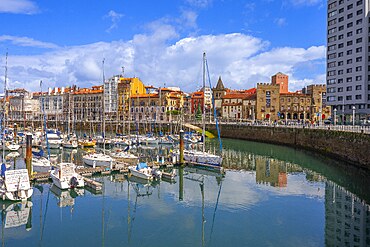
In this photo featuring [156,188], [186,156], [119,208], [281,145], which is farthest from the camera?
[281,145]

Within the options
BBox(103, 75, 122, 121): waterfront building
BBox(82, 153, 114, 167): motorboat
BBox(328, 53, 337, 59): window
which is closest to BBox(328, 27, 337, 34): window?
BBox(328, 53, 337, 59): window

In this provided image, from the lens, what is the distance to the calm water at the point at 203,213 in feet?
65.0

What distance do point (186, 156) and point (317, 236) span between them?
24.3m

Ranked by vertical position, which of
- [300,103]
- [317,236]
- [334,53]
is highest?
[334,53]

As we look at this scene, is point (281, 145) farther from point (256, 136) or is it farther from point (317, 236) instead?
point (317, 236)

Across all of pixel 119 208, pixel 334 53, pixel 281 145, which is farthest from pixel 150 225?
pixel 334 53

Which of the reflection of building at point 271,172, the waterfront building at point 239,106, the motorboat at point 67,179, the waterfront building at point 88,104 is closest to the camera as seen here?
the motorboat at point 67,179

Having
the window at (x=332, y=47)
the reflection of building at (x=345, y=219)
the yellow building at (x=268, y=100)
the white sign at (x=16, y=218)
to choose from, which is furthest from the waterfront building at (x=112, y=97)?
the reflection of building at (x=345, y=219)

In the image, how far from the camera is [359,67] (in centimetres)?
7319

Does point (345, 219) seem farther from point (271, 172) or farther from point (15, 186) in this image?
point (15, 186)

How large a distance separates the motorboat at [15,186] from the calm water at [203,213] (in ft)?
3.01

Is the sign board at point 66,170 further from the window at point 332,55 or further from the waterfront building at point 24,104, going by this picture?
the waterfront building at point 24,104

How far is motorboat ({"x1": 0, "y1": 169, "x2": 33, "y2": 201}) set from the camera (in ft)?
85.0

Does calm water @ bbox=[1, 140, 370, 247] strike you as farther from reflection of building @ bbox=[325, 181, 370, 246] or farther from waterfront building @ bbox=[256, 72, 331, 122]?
waterfront building @ bbox=[256, 72, 331, 122]
